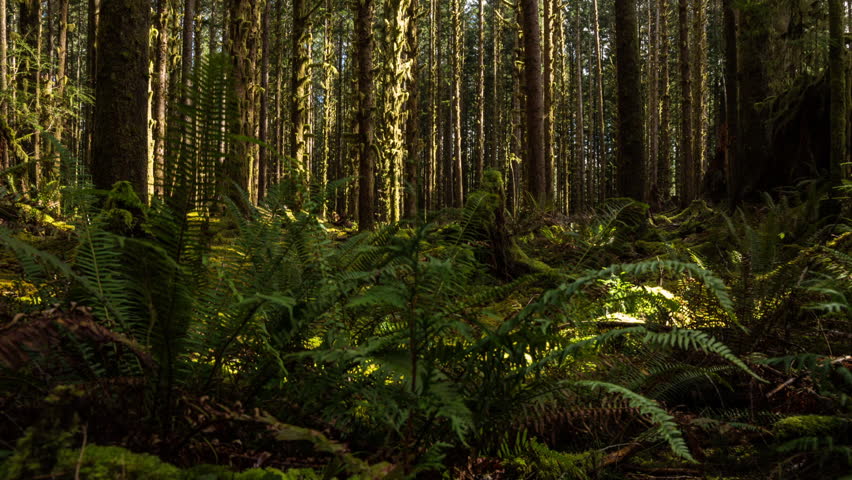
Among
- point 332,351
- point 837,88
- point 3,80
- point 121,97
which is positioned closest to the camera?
point 332,351

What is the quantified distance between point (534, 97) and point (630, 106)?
216 cm

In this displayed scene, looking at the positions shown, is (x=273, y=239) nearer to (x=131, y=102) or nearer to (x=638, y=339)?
(x=638, y=339)

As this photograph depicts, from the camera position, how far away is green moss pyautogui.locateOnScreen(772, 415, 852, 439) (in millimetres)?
1300

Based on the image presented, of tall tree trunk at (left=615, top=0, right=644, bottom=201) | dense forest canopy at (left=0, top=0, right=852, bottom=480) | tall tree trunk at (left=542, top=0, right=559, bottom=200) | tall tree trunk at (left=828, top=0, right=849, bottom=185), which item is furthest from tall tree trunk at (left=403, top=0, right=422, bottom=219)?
dense forest canopy at (left=0, top=0, right=852, bottom=480)

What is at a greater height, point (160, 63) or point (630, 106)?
point (160, 63)

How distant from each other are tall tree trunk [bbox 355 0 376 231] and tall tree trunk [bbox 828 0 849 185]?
6.50 metres

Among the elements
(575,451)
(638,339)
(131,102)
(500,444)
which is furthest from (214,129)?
(131,102)

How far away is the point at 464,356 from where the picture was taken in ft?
4.62

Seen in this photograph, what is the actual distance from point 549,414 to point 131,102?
10.7 feet

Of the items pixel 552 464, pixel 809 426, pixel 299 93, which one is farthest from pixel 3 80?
pixel 809 426

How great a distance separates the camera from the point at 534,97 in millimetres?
8664

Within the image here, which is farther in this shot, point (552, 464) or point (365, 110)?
point (365, 110)

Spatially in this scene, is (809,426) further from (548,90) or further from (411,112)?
(548,90)

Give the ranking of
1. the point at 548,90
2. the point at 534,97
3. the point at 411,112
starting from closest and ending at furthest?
1. the point at 534,97
2. the point at 411,112
3. the point at 548,90
